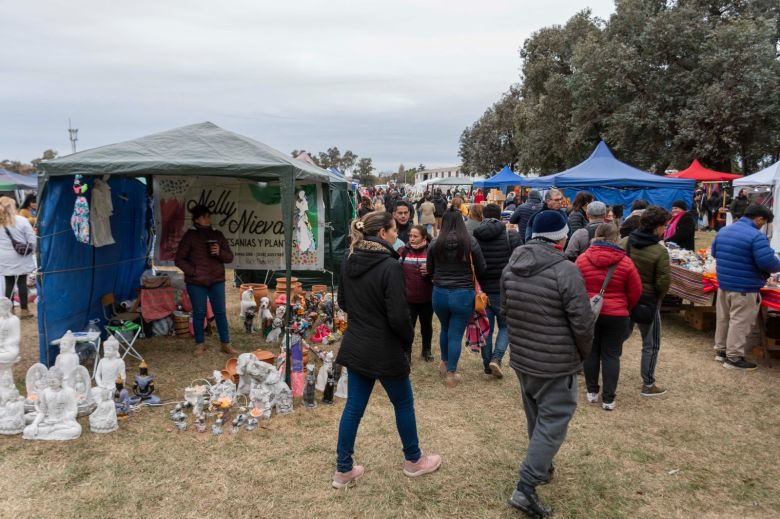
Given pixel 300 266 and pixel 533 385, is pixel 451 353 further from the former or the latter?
pixel 300 266

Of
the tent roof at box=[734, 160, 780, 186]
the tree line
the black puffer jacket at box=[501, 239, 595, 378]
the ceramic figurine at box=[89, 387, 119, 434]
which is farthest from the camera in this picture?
the tree line

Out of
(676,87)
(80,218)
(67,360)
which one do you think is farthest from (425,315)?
(676,87)

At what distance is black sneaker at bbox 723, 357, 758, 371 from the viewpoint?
551 centimetres

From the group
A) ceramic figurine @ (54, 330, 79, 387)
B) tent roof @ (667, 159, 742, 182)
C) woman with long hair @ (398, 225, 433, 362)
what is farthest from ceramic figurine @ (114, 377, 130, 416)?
tent roof @ (667, 159, 742, 182)

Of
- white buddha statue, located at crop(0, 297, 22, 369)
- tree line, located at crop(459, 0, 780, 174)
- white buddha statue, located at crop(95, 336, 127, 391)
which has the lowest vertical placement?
white buddha statue, located at crop(95, 336, 127, 391)

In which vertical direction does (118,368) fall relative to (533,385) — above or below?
below

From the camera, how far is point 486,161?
45562 mm

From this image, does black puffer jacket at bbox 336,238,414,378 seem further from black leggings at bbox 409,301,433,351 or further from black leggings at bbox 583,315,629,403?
black leggings at bbox 409,301,433,351

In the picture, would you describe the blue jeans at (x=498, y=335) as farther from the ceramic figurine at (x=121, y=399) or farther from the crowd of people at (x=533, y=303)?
the ceramic figurine at (x=121, y=399)

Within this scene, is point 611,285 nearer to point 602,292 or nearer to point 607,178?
point 602,292

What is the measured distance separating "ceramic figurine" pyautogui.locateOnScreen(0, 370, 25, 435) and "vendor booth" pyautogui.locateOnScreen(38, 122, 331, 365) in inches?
27.1

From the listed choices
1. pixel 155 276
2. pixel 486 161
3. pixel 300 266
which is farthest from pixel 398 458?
pixel 486 161

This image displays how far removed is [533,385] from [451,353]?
1964mm

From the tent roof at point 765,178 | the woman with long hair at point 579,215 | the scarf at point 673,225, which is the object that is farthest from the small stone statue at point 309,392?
the tent roof at point 765,178
